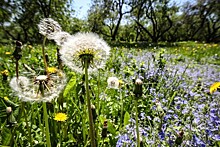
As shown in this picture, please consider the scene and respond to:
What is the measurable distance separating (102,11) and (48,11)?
23.2 ft

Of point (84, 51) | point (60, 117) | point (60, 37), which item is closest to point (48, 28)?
point (60, 37)

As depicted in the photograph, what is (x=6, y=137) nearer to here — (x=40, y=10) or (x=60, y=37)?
(x=60, y=37)

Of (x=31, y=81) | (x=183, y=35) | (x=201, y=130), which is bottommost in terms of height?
(x=201, y=130)

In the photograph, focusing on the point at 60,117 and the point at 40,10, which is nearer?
the point at 60,117

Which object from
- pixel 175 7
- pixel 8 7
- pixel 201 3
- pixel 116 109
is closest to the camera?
pixel 116 109

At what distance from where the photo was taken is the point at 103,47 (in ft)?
3.82

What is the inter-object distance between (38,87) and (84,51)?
0.24 meters

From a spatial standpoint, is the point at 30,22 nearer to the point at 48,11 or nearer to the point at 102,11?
the point at 48,11

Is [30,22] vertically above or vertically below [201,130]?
above

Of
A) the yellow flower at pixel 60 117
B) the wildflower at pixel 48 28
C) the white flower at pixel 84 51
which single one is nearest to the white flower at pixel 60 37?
the wildflower at pixel 48 28

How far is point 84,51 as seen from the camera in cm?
106

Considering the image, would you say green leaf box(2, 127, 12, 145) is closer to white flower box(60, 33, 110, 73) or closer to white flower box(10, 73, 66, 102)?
white flower box(10, 73, 66, 102)

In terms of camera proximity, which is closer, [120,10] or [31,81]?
[31,81]

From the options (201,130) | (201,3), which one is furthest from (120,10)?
(201,130)
